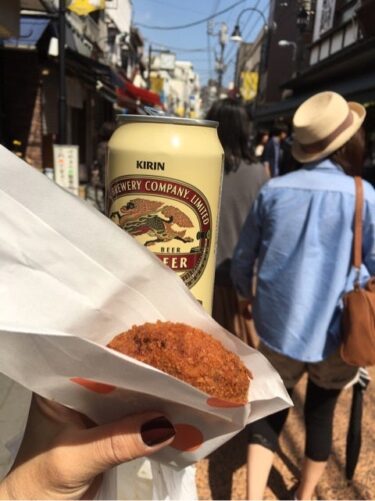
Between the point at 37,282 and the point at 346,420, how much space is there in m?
2.59

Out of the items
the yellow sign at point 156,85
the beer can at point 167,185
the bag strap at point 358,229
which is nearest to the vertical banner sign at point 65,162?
the bag strap at point 358,229

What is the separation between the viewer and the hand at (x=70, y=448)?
72 centimetres

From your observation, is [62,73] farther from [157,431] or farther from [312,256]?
[157,431]

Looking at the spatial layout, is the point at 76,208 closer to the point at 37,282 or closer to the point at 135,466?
the point at 37,282

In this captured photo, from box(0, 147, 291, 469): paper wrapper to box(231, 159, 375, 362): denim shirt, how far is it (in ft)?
3.66

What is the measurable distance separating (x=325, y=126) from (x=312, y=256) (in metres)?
0.54

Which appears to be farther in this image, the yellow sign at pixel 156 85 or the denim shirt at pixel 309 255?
the yellow sign at pixel 156 85

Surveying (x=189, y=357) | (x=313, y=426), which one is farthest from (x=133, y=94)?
(x=189, y=357)

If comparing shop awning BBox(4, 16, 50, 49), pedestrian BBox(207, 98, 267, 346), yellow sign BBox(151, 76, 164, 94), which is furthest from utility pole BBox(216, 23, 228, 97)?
pedestrian BBox(207, 98, 267, 346)

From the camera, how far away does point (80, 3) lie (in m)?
5.77

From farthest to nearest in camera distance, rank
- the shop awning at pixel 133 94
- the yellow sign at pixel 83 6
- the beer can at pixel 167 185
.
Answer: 1. the shop awning at pixel 133 94
2. the yellow sign at pixel 83 6
3. the beer can at pixel 167 185

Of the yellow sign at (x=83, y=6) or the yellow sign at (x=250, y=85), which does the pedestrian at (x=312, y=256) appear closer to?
the yellow sign at (x=83, y=6)

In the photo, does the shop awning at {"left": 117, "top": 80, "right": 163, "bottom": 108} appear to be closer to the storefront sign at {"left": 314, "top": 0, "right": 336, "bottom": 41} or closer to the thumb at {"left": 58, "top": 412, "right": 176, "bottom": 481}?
the storefront sign at {"left": 314, "top": 0, "right": 336, "bottom": 41}

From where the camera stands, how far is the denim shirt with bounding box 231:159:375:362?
5.80ft
